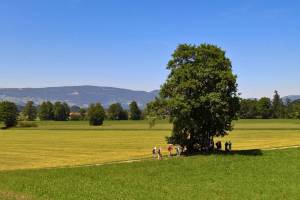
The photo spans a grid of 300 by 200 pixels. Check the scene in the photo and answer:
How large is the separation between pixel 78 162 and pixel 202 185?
1020 inches

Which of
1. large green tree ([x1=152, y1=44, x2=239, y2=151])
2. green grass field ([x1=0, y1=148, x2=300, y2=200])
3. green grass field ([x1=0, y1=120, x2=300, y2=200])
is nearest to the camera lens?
green grass field ([x1=0, y1=148, x2=300, y2=200])

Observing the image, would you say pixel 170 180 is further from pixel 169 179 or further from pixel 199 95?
pixel 199 95

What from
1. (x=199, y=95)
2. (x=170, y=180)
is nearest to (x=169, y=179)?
(x=170, y=180)

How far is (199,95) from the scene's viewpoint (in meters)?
67.1

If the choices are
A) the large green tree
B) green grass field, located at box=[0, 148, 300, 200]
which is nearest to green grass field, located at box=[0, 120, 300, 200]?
green grass field, located at box=[0, 148, 300, 200]

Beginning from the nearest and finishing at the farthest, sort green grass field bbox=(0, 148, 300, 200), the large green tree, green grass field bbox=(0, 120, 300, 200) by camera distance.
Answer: green grass field bbox=(0, 148, 300, 200) < green grass field bbox=(0, 120, 300, 200) < the large green tree

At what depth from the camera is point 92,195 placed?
120ft

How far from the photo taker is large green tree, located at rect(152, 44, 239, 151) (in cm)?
6650

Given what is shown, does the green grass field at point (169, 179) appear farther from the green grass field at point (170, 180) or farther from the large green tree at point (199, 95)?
the large green tree at point (199, 95)

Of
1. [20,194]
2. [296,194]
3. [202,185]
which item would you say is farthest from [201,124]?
[20,194]

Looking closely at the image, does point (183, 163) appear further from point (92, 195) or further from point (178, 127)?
point (92, 195)

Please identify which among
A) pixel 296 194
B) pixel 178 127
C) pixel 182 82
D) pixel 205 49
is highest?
pixel 205 49

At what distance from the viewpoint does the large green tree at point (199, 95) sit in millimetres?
66500

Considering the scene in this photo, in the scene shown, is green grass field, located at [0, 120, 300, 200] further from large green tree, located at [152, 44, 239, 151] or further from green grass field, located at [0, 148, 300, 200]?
large green tree, located at [152, 44, 239, 151]
